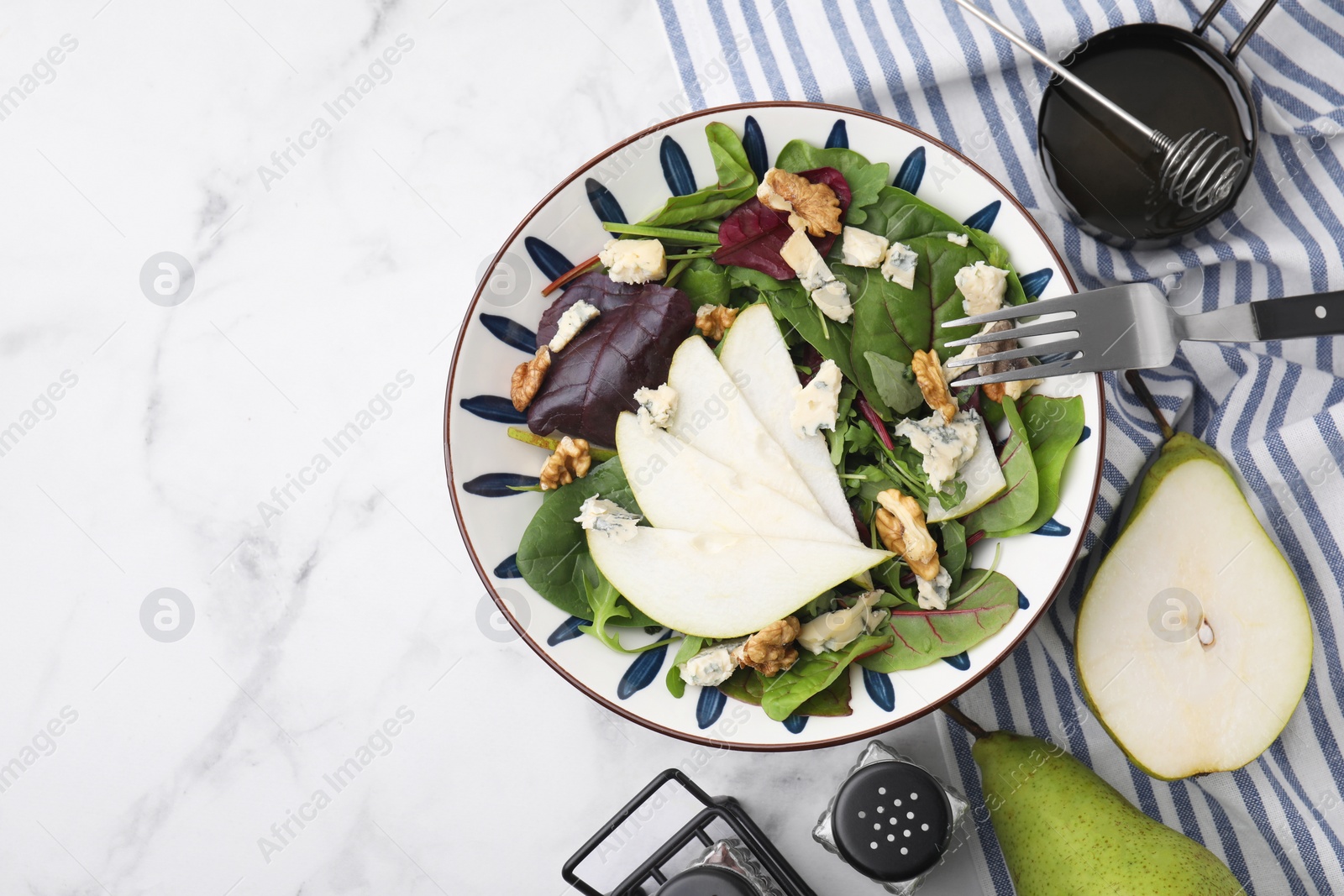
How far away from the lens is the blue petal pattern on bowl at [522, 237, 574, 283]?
129cm

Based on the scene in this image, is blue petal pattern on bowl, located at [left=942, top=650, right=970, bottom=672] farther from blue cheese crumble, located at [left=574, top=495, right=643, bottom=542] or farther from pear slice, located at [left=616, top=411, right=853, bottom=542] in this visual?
blue cheese crumble, located at [left=574, top=495, right=643, bottom=542]

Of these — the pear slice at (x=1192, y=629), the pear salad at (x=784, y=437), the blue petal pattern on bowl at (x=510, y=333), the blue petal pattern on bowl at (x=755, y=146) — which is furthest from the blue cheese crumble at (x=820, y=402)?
the pear slice at (x=1192, y=629)

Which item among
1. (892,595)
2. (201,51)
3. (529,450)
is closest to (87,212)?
(201,51)

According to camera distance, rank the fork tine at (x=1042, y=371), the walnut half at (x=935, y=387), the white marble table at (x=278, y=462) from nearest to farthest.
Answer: the fork tine at (x=1042, y=371), the walnut half at (x=935, y=387), the white marble table at (x=278, y=462)

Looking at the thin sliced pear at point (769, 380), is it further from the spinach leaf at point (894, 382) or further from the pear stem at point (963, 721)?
the pear stem at point (963, 721)

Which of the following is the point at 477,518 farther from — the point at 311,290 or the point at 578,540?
the point at 311,290

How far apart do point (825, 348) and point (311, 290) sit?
961 millimetres

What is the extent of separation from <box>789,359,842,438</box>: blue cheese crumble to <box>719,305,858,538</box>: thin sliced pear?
0.11 feet

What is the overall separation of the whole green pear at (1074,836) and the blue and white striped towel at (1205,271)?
10 centimetres

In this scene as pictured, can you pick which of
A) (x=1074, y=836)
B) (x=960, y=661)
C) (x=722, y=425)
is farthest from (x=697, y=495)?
(x=1074, y=836)

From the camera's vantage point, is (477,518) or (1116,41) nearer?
(477,518)

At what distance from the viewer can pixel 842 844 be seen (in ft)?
4.49

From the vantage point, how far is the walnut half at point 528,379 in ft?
4.26

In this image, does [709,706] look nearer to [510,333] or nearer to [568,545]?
[568,545]
